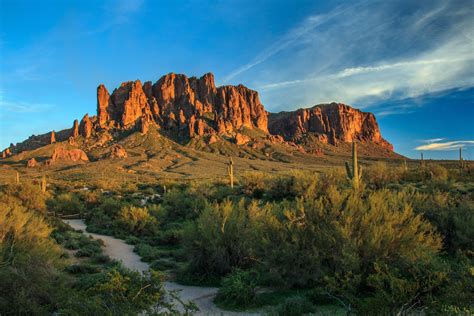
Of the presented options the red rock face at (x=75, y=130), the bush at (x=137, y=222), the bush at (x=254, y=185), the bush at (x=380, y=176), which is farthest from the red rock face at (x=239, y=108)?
the bush at (x=137, y=222)

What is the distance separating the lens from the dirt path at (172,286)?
8.84m

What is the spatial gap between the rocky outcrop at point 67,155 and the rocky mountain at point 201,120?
43.6 feet

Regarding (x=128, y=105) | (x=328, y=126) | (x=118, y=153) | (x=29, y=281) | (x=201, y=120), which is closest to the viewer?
(x=29, y=281)

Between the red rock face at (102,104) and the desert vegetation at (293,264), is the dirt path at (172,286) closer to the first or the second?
the desert vegetation at (293,264)

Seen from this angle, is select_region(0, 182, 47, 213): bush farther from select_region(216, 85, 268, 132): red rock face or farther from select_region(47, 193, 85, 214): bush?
select_region(216, 85, 268, 132): red rock face

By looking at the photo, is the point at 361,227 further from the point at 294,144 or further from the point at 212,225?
the point at 294,144

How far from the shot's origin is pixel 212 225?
40.6 ft

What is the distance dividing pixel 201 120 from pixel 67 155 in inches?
2149

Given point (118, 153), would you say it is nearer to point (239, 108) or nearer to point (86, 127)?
point (86, 127)

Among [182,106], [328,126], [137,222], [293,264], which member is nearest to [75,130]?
[182,106]

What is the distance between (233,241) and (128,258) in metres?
5.63

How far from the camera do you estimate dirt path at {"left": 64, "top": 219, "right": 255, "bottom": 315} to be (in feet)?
29.0

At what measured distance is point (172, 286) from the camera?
36.3ft

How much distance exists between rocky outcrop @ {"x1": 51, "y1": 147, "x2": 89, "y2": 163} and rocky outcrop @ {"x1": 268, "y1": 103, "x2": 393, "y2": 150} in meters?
93.8
